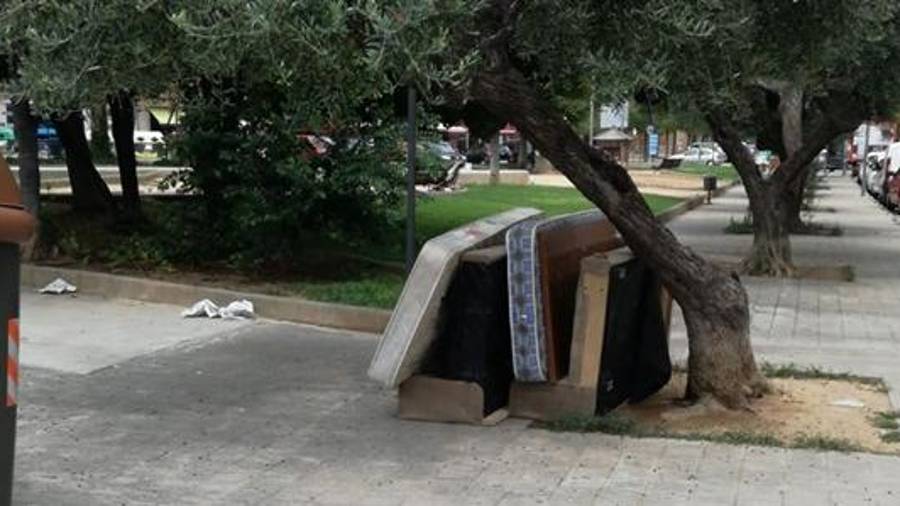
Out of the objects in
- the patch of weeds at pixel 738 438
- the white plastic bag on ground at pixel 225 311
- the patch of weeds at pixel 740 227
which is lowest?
the patch of weeds at pixel 740 227

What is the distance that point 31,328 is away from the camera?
31.9ft

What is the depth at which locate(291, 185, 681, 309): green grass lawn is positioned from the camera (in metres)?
11.0

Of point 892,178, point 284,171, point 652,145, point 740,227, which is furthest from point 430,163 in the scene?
point 652,145

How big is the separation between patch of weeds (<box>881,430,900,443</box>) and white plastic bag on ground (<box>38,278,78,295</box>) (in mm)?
7940

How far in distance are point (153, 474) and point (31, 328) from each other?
4434 mm

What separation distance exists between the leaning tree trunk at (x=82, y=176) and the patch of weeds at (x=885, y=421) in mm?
10288

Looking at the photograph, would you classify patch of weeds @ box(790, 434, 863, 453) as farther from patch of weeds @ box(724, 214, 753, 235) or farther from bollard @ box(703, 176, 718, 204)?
bollard @ box(703, 176, 718, 204)

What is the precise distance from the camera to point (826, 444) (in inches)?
256

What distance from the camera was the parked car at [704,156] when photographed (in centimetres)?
8506

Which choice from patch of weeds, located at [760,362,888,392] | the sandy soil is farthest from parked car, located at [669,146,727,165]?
the sandy soil

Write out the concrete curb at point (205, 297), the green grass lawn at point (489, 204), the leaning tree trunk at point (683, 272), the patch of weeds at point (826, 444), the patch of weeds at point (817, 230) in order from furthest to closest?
the patch of weeds at point (817, 230) < the green grass lawn at point (489, 204) < the concrete curb at point (205, 297) < the leaning tree trunk at point (683, 272) < the patch of weeds at point (826, 444)

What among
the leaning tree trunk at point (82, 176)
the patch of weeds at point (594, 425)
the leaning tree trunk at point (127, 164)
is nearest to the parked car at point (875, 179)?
the leaning tree trunk at point (127, 164)

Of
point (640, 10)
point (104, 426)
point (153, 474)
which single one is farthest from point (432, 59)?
point (104, 426)

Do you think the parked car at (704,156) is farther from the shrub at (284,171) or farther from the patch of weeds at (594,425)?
the patch of weeds at (594,425)
